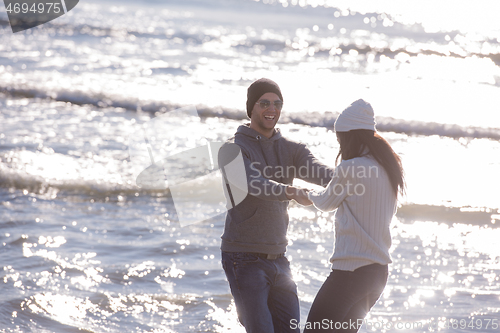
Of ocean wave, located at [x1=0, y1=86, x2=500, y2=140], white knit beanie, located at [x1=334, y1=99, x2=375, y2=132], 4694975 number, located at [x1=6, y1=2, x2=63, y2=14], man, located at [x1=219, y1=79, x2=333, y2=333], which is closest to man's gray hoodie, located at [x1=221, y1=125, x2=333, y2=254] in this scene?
man, located at [x1=219, y1=79, x2=333, y2=333]

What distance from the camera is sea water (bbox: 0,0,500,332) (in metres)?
5.97

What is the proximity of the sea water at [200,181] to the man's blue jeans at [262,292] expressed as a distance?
1.05 m

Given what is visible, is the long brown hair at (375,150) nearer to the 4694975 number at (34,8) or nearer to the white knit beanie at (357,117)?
the white knit beanie at (357,117)

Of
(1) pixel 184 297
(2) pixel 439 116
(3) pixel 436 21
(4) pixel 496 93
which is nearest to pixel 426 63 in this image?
(4) pixel 496 93

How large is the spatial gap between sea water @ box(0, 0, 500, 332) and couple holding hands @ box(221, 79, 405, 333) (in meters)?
0.31

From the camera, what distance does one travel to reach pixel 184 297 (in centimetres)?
608

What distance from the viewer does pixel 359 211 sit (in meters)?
3.46

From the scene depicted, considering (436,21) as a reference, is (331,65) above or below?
below

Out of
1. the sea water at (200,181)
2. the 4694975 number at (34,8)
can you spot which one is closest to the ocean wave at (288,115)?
the sea water at (200,181)

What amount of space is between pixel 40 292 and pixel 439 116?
1390 cm

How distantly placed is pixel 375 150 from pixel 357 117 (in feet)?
0.76

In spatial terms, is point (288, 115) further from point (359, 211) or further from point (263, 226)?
point (359, 211)

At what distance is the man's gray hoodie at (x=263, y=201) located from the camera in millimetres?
3873

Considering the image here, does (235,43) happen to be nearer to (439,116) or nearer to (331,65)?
(331,65)
